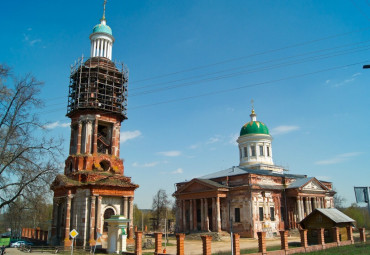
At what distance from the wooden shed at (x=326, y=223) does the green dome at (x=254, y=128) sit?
23.7 m

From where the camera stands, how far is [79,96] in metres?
36.2

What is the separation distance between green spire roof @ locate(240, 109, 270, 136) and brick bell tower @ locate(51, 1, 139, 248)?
2553 cm

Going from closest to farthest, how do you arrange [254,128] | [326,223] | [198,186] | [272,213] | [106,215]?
[326,223]
[106,215]
[272,213]
[198,186]
[254,128]

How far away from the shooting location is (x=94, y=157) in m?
34.8

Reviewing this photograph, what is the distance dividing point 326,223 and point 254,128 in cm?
2620

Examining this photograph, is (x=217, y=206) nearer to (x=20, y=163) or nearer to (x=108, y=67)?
(x=108, y=67)

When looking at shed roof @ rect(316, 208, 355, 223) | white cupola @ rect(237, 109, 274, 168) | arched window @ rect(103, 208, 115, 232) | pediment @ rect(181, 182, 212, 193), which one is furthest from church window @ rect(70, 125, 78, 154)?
white cupola @ rect(237, 109, 274, 168)

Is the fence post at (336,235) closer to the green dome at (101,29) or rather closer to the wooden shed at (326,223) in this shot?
the wooden shed at (326,223)

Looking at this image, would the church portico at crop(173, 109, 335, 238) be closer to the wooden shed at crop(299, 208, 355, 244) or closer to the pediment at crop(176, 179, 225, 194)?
the pediment at crop(176, 179, 225, 194)

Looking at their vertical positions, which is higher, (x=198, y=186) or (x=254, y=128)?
(x=254, y=128)

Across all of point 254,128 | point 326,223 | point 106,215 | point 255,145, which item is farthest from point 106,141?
point 254,128

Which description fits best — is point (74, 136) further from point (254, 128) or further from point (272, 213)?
point (254, 128)

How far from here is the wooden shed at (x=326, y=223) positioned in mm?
31311

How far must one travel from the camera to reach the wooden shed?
31311 mm
